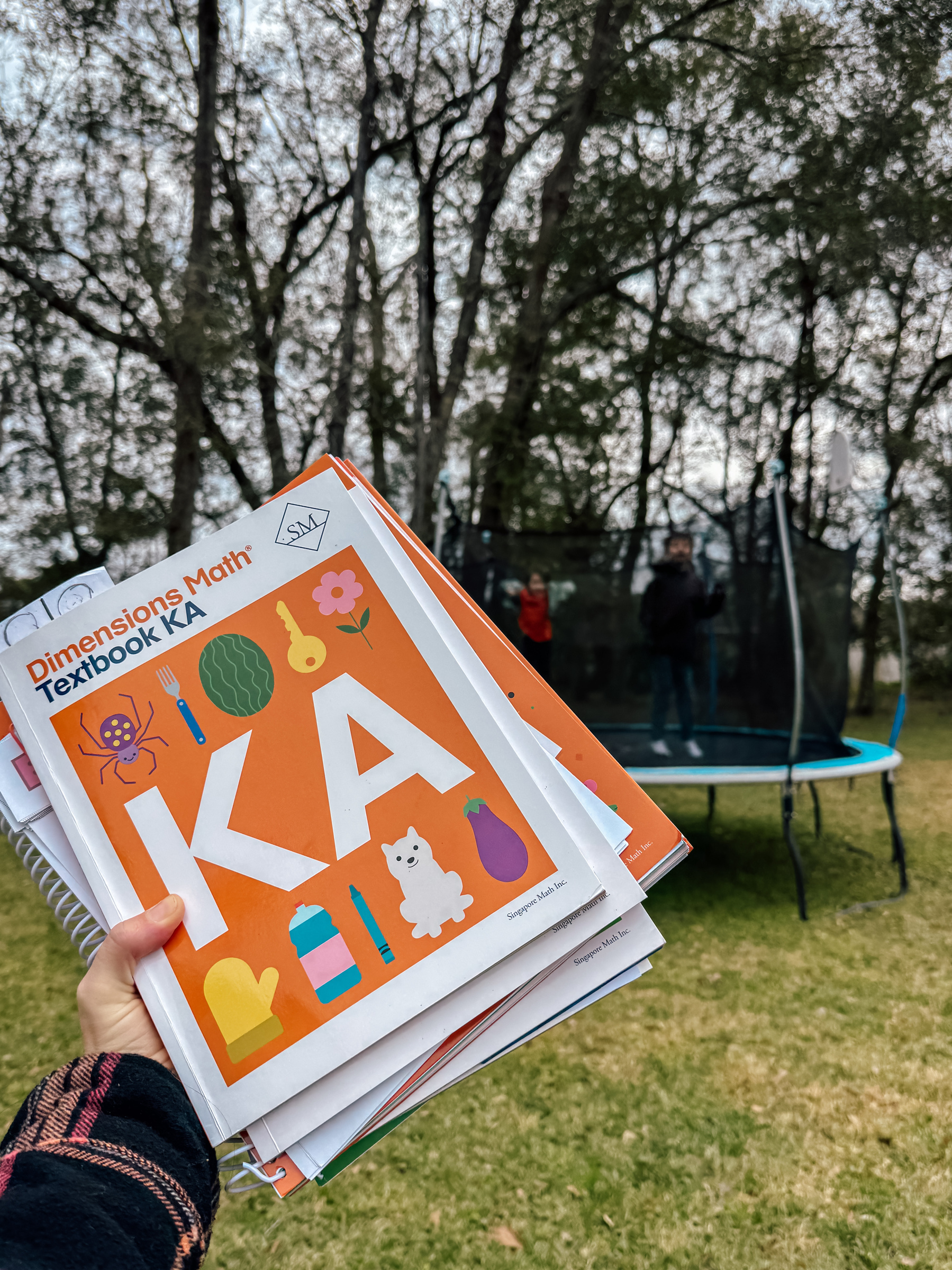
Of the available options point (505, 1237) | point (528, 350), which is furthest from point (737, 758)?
point (528, 350)

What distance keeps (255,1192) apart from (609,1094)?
101 centimetres

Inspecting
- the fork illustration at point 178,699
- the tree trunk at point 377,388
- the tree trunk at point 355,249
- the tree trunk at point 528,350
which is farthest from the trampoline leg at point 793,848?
the tree trunk at point 377,388

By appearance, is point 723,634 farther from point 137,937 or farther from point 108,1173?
point 108,1173

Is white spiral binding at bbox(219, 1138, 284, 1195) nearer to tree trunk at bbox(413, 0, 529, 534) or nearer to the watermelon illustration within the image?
the watermelon illustration

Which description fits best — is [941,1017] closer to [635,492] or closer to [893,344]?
[635,492]

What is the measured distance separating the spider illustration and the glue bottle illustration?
0.19 metres


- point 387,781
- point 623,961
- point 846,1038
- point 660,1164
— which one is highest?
point 387,781

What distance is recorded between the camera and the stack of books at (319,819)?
2.24 feet

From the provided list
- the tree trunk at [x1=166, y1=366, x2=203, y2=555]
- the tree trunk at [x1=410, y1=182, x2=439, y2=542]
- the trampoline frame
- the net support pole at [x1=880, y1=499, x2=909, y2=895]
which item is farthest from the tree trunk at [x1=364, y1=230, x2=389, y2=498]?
the net support pole at [x1=880, y1=499, x2=909, y2=895]

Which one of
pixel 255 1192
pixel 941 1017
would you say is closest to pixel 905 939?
pixel 941 1017

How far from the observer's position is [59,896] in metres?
0.77

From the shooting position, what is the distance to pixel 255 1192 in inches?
83.8

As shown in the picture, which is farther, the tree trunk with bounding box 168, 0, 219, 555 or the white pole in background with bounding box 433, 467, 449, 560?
the white pole in background with bounding box 433, 467, 449, 560

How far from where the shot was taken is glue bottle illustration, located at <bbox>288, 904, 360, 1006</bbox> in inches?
27.0
